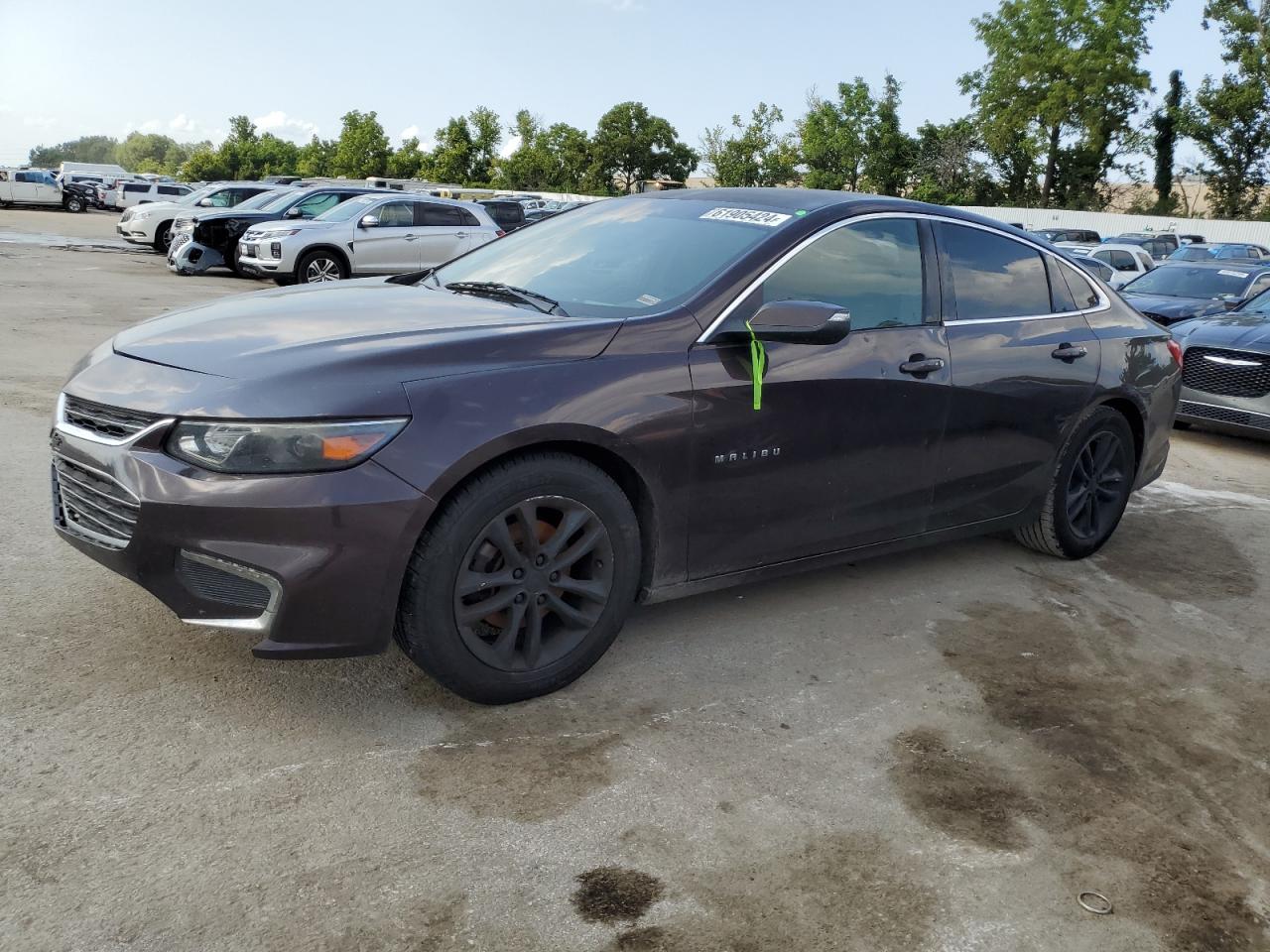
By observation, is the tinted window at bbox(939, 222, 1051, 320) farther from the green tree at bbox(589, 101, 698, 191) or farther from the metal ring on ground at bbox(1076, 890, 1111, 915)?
the green tree at bbox(589, 101, 698, 191)

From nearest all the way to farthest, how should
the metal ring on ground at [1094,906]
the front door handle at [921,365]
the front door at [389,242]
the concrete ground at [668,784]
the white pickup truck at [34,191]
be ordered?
1. the concrete ground at [668,784]
2. the metal ring on ground at [1094,906]
3. the front door handle at [921,365]
4. the front door at [389,242]
5. the white pickup truck at [34,191]

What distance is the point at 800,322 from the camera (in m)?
3.66

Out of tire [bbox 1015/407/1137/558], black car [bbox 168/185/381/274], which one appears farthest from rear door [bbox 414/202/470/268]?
tire [bbox 1015/407/1137/558]

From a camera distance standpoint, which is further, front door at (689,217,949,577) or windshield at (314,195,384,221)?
windshield at (314,195,384,221)

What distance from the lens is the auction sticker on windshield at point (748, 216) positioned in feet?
13.6

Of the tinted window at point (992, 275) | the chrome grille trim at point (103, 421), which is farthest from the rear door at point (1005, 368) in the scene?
the chrome grille trim at point (103, 421)

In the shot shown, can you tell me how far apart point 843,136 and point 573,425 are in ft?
220

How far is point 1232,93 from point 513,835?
62.8 m

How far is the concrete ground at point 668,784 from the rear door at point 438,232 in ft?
42.4

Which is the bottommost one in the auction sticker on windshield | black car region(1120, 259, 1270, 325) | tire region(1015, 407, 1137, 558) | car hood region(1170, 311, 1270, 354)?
tire region(1015, 407, 1137, 558)

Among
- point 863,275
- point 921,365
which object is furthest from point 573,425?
point 921,365

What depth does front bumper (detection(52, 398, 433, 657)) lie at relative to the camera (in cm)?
297

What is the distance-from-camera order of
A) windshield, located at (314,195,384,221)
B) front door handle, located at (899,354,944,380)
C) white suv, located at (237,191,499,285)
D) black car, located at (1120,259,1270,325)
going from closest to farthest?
front door handle, located at (899,354,944,380) → black car, located at (1120,259,1270,325) → white suv, located at (237,191,499,285) → windshield, located at (314,195,384,221)

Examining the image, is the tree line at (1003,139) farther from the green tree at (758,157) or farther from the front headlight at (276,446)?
the front headlight at (276,446)
